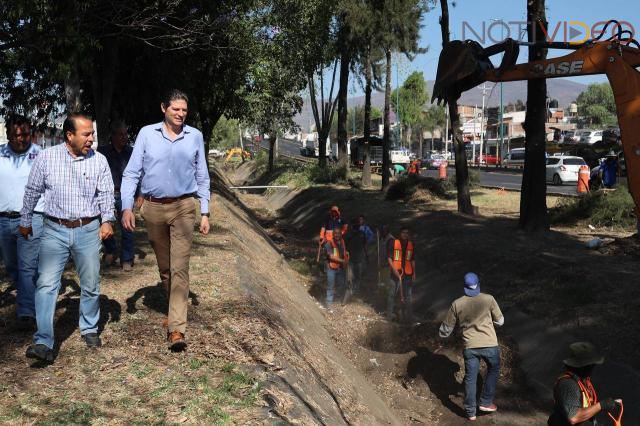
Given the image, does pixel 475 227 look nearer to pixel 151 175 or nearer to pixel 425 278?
pixel 425 278

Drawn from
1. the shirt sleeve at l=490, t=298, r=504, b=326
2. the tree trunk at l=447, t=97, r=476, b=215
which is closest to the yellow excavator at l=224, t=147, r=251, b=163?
the tree trunk at l=447, t=97, r=476, b=215

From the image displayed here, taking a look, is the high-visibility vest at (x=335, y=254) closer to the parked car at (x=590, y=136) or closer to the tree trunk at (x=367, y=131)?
the tree trunk at (x=367, y=131)

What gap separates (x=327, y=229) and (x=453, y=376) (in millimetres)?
4080

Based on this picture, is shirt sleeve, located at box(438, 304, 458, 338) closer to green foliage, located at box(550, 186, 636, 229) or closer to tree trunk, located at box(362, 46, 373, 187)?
green foliage, located at box(550, 186, 636, 229)

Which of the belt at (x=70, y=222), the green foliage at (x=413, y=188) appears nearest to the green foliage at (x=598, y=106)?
the green foliage at (x=413, y=188)

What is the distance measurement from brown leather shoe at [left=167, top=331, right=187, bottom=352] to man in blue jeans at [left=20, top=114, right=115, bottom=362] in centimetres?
69

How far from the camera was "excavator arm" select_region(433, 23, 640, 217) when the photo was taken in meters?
8.58

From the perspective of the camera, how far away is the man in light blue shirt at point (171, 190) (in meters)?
5.09

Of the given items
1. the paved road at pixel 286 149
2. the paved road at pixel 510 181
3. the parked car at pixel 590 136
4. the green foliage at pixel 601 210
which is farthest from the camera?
the paved road at pixel 286 149

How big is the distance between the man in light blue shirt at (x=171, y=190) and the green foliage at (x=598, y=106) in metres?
105

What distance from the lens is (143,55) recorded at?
16297 mm

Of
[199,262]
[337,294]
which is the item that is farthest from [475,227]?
[199,262]

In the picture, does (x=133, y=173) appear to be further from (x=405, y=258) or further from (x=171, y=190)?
(x=405, y=258)

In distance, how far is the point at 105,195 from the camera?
4.88 metres
